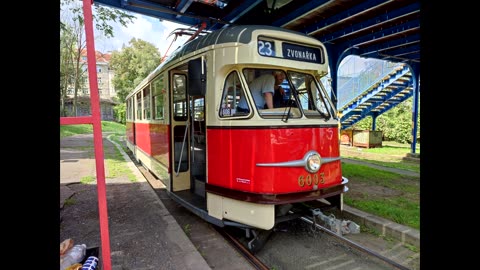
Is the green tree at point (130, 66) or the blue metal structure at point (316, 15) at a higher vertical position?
the green tree at point (130, 66)

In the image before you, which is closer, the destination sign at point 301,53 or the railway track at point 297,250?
the railway track at point 297,250

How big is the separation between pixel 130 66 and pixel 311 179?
38.5m

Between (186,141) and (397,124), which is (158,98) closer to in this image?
(186,141)

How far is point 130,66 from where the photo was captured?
124ft

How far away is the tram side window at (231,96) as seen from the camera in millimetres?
4093

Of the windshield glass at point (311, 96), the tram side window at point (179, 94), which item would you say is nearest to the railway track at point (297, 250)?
the windshield glass at point (311, 96)

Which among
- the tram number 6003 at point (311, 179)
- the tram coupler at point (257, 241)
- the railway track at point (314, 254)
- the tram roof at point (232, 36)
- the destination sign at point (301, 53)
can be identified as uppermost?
the tram roof at point (232, 36)

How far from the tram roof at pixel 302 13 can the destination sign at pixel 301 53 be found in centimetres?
305

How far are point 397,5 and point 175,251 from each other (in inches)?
304

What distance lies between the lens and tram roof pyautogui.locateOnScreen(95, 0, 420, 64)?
23.6 ft

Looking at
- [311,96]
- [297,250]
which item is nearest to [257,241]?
[297,250]

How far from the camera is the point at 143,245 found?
3.86 m

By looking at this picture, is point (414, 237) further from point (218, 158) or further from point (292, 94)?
point (218, 158)

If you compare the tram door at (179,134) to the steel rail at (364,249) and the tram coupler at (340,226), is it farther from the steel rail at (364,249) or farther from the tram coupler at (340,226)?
the tram coupler at (340,226)
